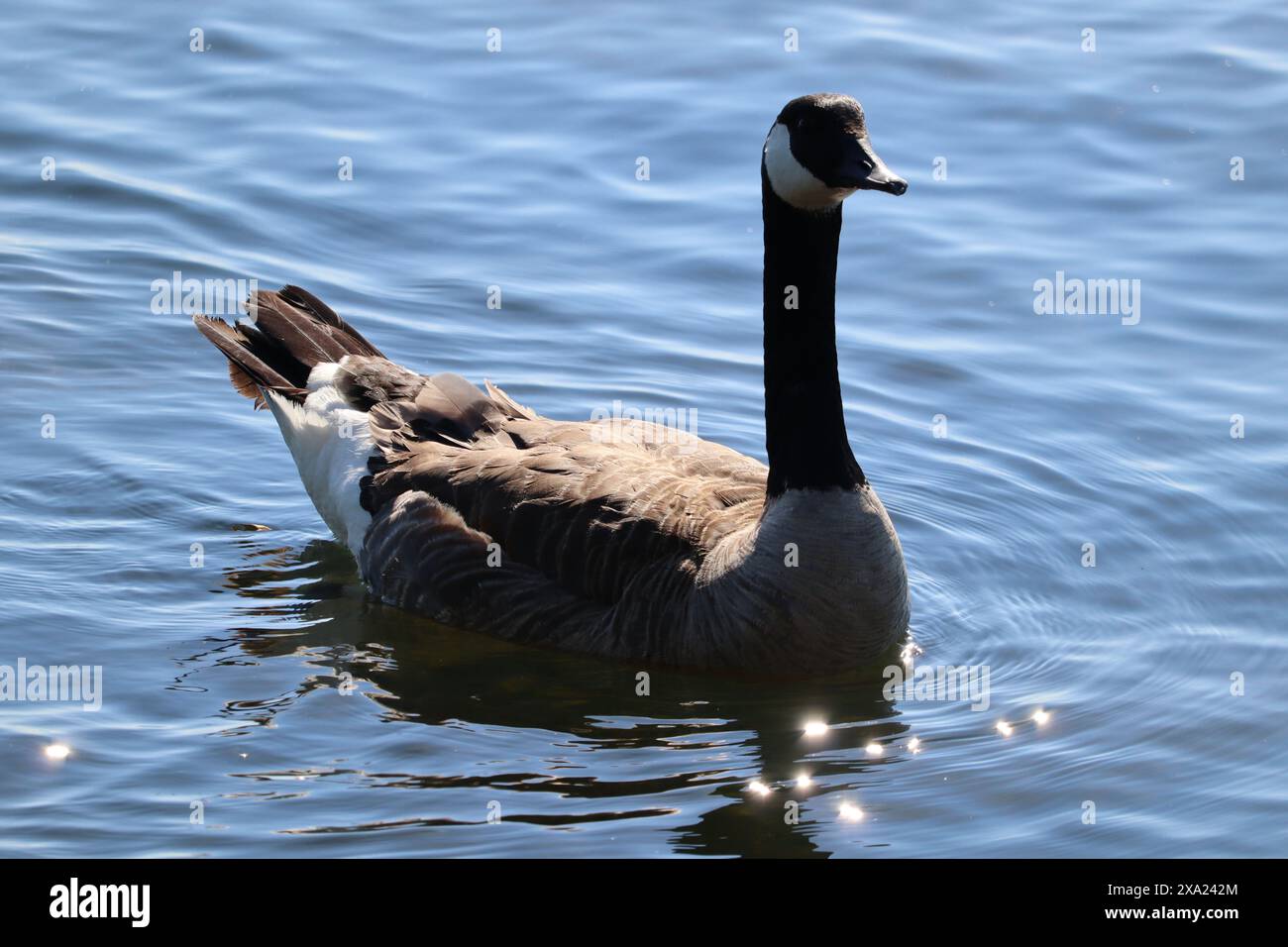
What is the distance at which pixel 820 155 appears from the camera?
9.73 metres

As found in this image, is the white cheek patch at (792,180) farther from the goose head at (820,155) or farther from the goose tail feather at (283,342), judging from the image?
the goose tail feather at (283,342)

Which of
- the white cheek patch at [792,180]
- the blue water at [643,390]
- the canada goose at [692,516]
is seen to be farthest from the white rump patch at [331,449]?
the white cheek patch at [792,180]

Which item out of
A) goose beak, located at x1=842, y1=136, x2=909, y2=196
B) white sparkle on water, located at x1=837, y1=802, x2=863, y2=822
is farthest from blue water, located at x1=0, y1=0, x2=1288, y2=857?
goose beak, located at x1=842, y1=136, x2=909, y2=196

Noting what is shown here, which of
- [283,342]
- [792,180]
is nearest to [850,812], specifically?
[792,180]

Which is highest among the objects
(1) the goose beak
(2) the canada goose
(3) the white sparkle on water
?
(1) the goose beak

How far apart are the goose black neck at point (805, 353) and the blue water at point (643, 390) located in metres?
1.25

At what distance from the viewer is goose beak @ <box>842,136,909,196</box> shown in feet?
30.3

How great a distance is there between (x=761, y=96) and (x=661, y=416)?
5852 millimetres

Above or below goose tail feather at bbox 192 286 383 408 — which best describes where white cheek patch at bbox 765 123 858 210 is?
above

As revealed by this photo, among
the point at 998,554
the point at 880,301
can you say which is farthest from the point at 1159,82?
the point at 998,554

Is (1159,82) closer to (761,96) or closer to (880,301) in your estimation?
(761,96)

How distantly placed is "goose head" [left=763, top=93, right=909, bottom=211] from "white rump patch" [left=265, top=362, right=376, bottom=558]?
10.7 feet

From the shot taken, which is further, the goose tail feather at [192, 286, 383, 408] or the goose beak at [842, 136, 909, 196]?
the goose tail feather at [192, 286, 383, 408]

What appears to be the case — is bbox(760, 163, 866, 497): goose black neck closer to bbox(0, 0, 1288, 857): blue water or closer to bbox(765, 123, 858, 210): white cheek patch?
bbox(765, 123, 858, 210): white cheek patch
